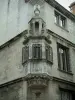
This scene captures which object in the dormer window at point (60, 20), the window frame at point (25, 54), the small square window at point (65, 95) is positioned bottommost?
the small square window at point (65, 95)

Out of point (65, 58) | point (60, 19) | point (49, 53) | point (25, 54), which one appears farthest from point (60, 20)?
point (25, 54)

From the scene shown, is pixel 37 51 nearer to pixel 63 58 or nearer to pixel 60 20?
pixel 63 58

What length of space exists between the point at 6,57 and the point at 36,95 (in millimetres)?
5043

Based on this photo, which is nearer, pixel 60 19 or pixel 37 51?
pixel 37 51

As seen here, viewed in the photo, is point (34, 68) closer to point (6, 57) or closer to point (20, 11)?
point (6, 57)

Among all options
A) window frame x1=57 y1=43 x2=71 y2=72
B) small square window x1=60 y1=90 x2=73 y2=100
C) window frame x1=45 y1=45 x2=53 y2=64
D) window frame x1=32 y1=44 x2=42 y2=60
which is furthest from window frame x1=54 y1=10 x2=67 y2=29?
small square window x1=60 y1=90 x2=73 y2=100

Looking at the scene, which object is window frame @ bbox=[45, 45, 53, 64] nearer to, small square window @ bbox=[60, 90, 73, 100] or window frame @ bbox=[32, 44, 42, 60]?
window frame @ bbox=[32, 44, 42, 60]

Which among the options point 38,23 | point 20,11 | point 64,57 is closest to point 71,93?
point 64,57

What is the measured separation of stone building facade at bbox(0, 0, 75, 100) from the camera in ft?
56.1

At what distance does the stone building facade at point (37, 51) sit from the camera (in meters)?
17.1

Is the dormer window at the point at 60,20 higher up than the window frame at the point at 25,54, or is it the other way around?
the dormer window at the point at 60,20

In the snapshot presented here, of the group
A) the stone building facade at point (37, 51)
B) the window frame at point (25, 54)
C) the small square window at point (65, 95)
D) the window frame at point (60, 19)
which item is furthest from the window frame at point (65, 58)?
the window frame at point (25, 54)

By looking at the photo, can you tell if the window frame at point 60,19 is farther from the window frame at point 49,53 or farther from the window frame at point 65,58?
the window frame at point 49,53

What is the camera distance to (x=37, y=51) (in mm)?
17828
